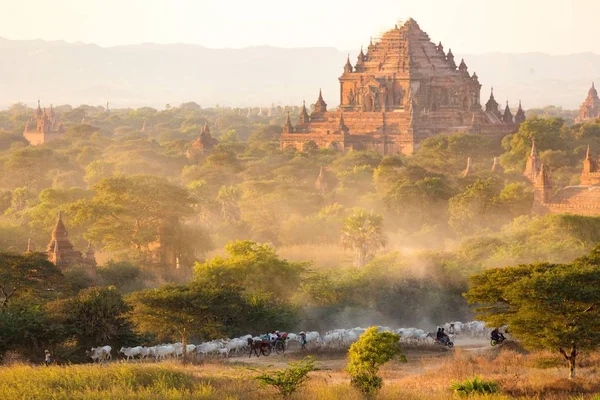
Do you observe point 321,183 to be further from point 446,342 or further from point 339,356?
point 339,356

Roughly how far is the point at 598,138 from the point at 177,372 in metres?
74.3

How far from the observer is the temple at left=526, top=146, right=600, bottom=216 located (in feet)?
190

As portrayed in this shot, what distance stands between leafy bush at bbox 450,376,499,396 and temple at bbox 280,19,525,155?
6554 cm

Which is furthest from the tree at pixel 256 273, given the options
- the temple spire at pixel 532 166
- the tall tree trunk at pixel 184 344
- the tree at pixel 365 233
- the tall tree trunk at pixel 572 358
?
A: the temple spire at pixel 532 166

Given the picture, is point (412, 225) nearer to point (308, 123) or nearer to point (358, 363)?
point (358, 363)

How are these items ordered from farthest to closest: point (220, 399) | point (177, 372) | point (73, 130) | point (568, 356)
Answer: point (73, 130)
point (568, 356)
point (177, 372)
point (220, 399)

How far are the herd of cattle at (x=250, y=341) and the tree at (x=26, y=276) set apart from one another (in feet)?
21.1

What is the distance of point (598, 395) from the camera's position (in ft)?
94.4

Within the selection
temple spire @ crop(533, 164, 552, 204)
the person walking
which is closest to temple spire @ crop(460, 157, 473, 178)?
temple spire @ crop(533, 164, 552, 204)

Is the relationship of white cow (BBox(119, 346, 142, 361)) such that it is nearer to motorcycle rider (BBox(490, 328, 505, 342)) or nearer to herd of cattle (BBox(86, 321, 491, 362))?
herd of cattle (BBox(86, 321, 491, 362))

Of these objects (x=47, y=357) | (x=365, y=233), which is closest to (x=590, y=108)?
(x=365, y=233)

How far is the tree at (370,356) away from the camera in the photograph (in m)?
30.1

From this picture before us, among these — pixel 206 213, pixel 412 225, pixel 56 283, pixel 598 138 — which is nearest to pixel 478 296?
pixel 56 283

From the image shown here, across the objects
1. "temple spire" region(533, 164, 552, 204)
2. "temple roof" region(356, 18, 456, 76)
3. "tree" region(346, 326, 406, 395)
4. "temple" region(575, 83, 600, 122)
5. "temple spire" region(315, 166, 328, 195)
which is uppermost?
"temple roof" region(356, 18, 456, 76)
